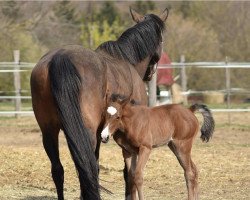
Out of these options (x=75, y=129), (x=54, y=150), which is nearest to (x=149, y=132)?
(x=54, y=150)

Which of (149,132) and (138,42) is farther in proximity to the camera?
(138,42)

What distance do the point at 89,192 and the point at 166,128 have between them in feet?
4.83

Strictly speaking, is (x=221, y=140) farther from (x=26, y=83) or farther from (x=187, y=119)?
(x=26, y=83)

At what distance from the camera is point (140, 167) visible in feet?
24.0

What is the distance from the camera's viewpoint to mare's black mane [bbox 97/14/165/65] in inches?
317

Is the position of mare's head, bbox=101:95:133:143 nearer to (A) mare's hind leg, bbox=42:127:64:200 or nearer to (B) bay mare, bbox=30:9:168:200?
(B) bay mare, bbox=30:9:168:200

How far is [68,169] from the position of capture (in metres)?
10.2

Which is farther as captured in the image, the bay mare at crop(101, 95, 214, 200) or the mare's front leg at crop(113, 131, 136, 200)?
the mare's front leg at crop(113, 131, 136, 200)

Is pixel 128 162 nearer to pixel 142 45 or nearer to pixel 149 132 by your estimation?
→ pixel 149 132

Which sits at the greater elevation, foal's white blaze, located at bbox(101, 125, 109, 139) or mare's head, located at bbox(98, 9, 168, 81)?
mare's head, located at bbox(98, 9, 168, 81)

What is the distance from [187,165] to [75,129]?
1674 millimetres

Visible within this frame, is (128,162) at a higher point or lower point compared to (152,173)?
higher

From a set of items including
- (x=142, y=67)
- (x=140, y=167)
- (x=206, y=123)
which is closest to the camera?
(x=140, y=167)

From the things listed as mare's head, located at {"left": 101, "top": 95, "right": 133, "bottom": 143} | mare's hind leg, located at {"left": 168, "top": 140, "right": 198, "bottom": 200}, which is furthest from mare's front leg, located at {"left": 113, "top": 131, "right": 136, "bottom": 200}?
mare's hind leg, located at {"left": 168, "top": 140, "right": 198, "bottom": 200}
